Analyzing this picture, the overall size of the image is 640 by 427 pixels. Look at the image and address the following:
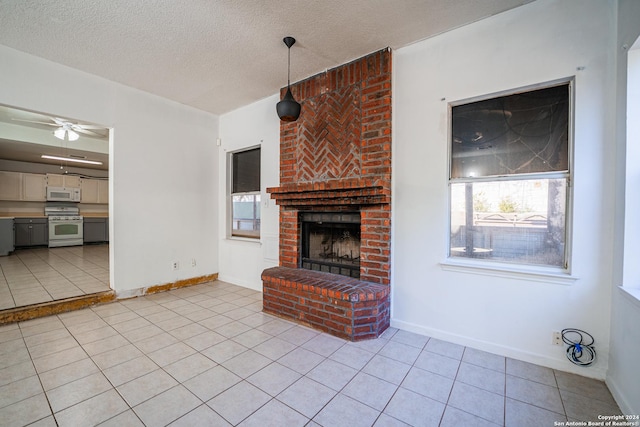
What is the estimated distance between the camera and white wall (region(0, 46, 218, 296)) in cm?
304

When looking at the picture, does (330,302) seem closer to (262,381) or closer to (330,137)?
(262,381)

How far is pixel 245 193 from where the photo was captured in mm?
4508

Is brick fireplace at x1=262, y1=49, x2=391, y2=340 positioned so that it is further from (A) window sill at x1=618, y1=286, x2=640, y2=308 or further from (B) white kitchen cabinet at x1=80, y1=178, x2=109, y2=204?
(B) white kitchen cabinet at x1=80, y1=178, x2=109, y2=204

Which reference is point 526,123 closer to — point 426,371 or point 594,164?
point 594,164

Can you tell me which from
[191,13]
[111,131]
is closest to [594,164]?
[191,13]

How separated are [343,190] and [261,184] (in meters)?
1.63

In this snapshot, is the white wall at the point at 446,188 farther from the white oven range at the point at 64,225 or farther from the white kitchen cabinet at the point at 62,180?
the white kitchen cabinet at the point at 62,180

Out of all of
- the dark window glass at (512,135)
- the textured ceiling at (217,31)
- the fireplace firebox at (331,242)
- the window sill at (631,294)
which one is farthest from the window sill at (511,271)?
the textured ceiling at (217,31)

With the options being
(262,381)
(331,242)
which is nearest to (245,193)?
(331,242)

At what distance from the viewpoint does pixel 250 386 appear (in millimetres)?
1892

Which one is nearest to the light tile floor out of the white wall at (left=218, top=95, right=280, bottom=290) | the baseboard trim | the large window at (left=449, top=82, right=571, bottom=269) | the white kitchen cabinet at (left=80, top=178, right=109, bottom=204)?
the baseboard trim

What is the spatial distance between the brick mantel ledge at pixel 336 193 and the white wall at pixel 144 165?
1881mm

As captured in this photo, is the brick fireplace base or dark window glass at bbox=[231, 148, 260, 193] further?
dark window glass at bbox=[231, 148, 260, 193]

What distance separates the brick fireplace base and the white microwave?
856 centimetres
